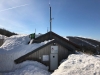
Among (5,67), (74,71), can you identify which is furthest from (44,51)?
(74,71)

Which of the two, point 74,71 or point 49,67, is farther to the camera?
point 49,67

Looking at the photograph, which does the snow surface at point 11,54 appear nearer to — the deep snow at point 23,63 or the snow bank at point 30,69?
the deep snow at point 23,63

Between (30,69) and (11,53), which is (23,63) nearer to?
(30,69)

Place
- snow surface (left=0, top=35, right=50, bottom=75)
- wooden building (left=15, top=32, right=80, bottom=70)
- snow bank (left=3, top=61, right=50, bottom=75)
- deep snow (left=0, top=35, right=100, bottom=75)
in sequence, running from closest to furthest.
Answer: deep snow (left=0, top=35, right=100, bottom=75), snow bank (left=3, top=61, right=50, bottom=75), wooden building (left=15, top=32, right=80, bottom=70), snow surface (left=0, top=35, right=50, bottom=75)

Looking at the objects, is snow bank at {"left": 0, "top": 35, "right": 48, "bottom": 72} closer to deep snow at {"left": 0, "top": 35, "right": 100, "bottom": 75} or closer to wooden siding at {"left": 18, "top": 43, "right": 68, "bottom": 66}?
deep snow at {"left": 0, "top": 35, "right": 100, "bottom": 75}

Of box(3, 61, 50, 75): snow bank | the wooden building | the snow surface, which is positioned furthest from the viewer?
the snow surface

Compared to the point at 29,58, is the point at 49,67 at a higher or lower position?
lower

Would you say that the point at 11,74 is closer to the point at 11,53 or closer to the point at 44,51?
the point at 11,53

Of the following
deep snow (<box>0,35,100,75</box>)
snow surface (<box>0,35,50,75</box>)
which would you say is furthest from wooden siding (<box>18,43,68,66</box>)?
snow surface (<box>0,35,50,75</box>)

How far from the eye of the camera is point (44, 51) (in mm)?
13172

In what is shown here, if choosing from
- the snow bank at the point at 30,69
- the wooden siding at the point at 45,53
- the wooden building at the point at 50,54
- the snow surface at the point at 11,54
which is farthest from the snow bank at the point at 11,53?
the snow bank at the point at 30,69

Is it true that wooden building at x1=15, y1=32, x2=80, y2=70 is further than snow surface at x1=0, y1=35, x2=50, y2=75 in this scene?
No

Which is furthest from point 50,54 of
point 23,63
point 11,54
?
point 11,54

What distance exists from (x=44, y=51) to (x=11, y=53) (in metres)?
4.50
